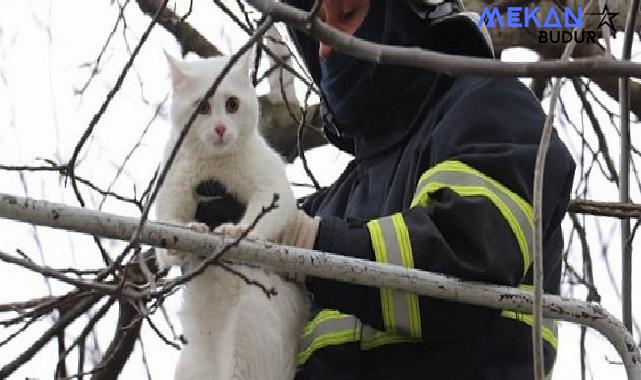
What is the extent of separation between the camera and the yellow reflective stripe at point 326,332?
1.76m

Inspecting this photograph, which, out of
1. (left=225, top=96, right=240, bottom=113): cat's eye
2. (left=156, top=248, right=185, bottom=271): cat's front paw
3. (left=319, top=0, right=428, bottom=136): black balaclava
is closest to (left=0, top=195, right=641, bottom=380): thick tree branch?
(left=156, top=248, right=185, bottom=271): cat's front paw

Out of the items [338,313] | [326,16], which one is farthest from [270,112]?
[338,313]

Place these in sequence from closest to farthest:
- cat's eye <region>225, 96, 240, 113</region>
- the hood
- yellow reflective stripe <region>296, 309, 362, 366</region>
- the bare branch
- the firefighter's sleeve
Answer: the bare branch
the firefighter's sleeve
yellow reflective stripe <region>296, 309, 362, 366</region>
the hood
cat's eye <region>225, 96, 240, 113</region>

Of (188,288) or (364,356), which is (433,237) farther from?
(188,288)

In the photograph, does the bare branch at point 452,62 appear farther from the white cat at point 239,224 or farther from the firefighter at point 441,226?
the white cat at point 239,224

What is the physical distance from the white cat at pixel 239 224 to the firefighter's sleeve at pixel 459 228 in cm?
21

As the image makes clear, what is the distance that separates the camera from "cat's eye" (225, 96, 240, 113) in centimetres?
214

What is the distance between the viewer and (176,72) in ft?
7.26

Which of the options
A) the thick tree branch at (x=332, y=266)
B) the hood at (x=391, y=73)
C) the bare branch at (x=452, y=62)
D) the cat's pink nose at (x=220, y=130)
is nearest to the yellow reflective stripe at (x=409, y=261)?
the thick tree branch at (x=332, y=266)

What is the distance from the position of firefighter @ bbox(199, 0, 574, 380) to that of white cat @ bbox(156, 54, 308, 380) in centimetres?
5

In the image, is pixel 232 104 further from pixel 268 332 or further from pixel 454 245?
pixel 454 245

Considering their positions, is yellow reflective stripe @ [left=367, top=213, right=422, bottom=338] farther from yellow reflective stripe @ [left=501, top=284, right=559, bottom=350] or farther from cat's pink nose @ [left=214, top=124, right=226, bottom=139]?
cat's pink nose @ [left=214, top=124, right=226, bottom=139]

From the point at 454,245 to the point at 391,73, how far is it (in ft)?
1.62

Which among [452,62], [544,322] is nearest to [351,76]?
[544,322]
